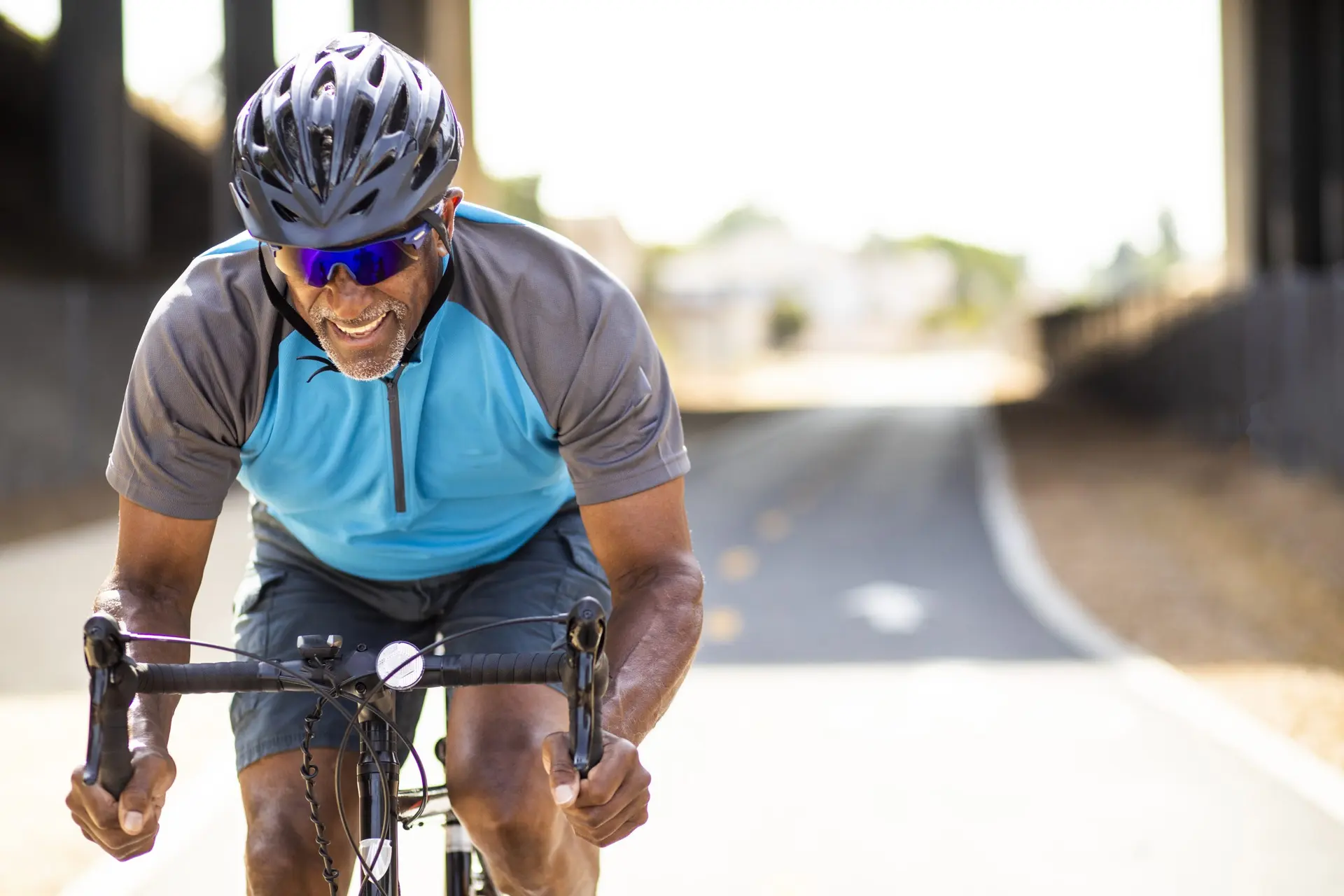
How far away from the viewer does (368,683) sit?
2.37 m

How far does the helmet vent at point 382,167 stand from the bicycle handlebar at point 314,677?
29.3 inches

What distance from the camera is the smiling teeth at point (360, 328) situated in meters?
2.52

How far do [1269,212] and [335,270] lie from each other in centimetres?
2808

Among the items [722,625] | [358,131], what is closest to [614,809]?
[358,131]

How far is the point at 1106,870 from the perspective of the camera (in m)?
5.07

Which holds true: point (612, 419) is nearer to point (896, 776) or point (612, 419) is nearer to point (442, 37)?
point (896, 776)

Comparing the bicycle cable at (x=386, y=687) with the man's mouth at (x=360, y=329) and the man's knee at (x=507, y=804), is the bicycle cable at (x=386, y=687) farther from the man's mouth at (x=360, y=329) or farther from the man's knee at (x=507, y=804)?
the man's mouth at (x=360, y=329)

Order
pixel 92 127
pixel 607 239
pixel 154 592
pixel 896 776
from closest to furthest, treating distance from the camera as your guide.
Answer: pixel 154 592
pixel 896 776
pixel 92 127
pixel 607 239

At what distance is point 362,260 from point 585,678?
0.84 metres

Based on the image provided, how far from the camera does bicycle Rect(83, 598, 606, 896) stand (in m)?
2.07

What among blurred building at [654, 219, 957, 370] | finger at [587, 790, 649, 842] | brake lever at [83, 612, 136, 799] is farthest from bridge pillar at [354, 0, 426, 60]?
blurred building at [654, 219, 957, 370]

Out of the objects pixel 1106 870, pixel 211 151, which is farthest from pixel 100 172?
pixel 1106 870

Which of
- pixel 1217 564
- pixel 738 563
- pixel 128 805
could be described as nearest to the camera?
pixel 128 805

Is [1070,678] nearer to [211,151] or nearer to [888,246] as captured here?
[211,151]
